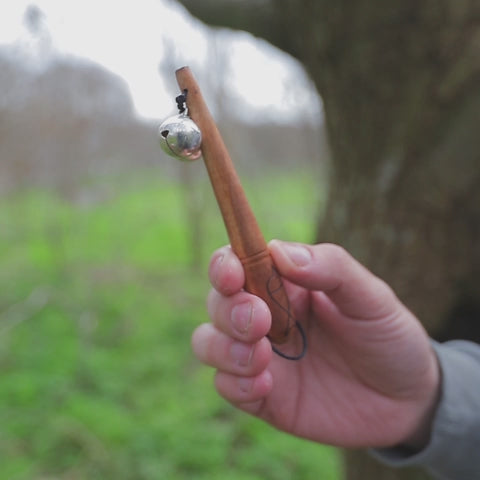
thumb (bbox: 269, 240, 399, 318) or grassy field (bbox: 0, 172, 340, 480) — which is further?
grassy field (bbox: 0, 172, 340, 480)

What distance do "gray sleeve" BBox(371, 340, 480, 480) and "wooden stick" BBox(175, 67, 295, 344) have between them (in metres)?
0.53

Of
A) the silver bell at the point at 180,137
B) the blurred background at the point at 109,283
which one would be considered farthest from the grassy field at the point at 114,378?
the silver bell at the point at 180,137

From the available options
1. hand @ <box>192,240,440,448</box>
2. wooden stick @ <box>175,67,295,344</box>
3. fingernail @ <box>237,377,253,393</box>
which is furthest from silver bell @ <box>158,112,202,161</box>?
fingernail @ <box>237,377,253,393</box>

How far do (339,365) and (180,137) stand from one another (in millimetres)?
724

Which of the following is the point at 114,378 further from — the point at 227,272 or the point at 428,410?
the point at 227,272

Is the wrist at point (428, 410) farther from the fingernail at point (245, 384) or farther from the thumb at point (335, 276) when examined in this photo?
the fingernail at point (245, 384)

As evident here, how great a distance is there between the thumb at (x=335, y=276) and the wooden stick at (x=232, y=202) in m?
0.04

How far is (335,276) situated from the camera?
92cm

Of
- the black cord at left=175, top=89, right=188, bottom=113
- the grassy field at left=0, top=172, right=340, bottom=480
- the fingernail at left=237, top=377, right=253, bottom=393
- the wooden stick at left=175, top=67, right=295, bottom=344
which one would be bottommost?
the grassy field at left=0, top=172, right=340, bottom=480

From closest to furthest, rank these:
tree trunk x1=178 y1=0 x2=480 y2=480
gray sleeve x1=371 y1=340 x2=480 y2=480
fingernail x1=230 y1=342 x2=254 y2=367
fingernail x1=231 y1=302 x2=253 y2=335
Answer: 1. fingernail x1=231 y1=302 x2=253 y2=335
2. fingernail x1=230 y1=342 x2=254 y2=367
3. gray sleeve x1=371 y1=340 x2=480 y2=480
4. tree trunk x1=178 y1=0 x2=480 y2=480

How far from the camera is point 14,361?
3980mm

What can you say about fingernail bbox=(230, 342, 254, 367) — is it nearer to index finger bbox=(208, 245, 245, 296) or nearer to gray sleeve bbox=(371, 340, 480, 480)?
index finger bbox=(208, 245, 245, 296)

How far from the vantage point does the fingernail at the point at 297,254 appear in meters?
0.87

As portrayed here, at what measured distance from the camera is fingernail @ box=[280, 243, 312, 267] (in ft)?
2.86
